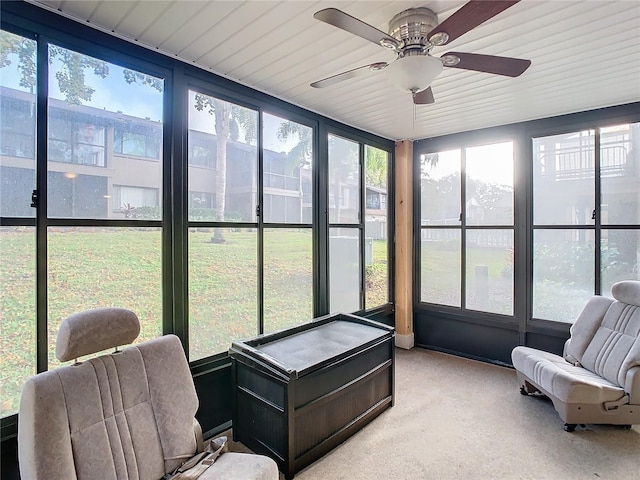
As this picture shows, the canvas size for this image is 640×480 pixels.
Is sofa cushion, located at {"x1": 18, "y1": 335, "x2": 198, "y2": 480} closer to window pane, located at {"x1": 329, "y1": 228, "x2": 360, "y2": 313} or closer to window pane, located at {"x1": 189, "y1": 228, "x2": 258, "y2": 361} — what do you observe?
window pane, located at {"x1": 189, "y1": 228, "x2": 258, "y2": 361}

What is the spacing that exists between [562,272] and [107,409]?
162 inches

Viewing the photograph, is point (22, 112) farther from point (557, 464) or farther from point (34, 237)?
point (557, 464)

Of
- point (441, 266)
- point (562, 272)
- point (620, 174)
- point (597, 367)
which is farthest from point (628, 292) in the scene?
point (441, 266)

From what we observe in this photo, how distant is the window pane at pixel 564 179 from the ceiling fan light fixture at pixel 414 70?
8.75ft

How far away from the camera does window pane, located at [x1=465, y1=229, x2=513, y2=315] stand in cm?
397

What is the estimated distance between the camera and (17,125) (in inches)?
70.7

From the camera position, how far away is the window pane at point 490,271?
397 centimetres

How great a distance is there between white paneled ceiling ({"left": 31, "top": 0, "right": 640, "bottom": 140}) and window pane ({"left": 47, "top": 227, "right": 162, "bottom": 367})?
123 cm

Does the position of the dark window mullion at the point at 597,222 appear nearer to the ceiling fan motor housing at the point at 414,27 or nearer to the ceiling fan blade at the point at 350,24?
the ceiling fan motor housing at the point at 414,27

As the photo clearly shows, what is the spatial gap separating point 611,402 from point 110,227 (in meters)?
3.68

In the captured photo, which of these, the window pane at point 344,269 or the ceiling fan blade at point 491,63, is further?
the window pane at point 344,269

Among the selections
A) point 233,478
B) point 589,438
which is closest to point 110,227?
point 233,478

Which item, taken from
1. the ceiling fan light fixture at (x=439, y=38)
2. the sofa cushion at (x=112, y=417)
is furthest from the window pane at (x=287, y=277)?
the ceiling fan light fixture at (x=439, y=38)

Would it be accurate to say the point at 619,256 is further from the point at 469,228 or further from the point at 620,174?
the point at 469,228
